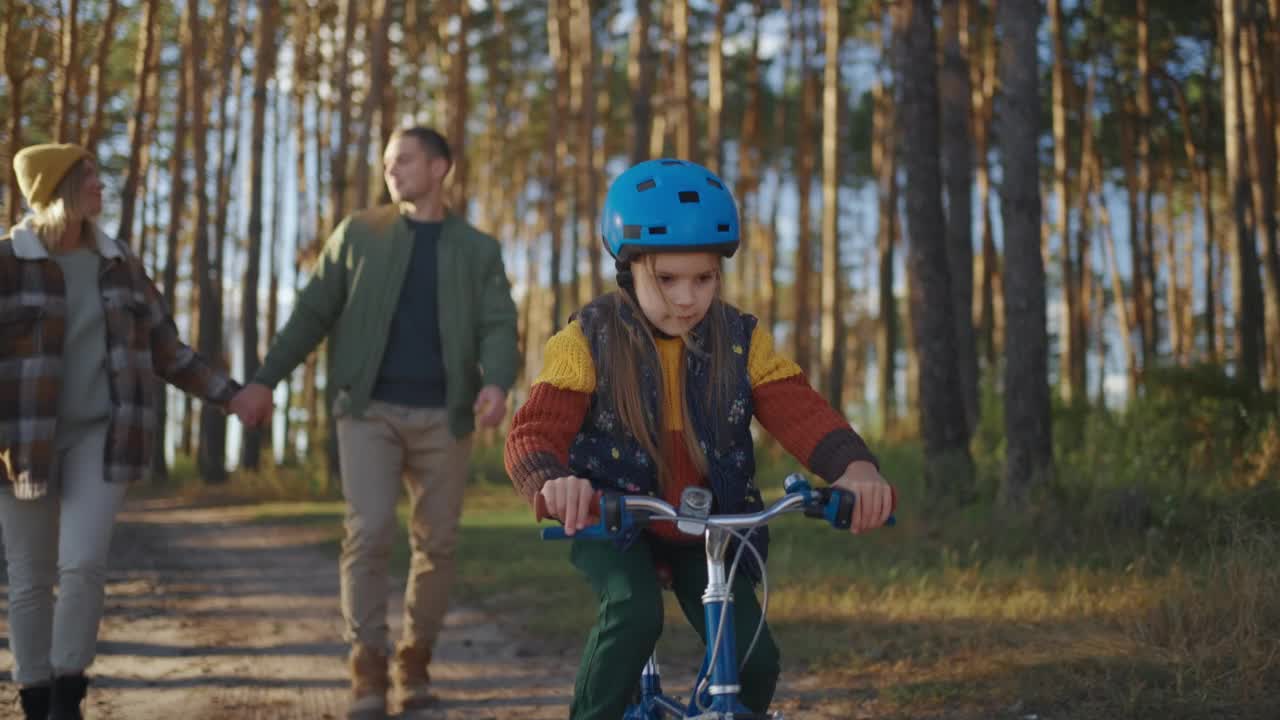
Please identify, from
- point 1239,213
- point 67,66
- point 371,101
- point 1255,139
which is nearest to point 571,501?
point 67,66

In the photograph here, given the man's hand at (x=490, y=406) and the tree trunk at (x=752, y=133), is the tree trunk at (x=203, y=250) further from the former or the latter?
the man's hand at (x=490, y=406)

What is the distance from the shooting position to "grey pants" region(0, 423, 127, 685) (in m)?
5.28

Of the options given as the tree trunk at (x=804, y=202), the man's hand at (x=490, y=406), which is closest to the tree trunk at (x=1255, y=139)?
the tree trunk at (x=804, y=202)

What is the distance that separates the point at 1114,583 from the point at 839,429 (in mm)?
5181

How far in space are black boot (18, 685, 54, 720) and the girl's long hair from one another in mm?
3224

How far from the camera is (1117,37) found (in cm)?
3103

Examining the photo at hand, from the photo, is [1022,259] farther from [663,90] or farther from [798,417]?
[663,90]

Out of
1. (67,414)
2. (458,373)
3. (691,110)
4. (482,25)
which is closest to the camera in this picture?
(67,414)

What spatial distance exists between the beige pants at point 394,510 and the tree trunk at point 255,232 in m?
18.5

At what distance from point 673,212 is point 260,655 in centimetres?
569

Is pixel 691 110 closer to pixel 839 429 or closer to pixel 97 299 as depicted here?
pixel 97 299

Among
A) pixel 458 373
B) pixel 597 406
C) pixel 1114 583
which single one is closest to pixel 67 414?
pixel 458 373

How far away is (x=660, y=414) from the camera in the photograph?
134 inches

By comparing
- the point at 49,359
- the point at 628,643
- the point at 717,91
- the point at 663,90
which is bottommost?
the point at 628,643
